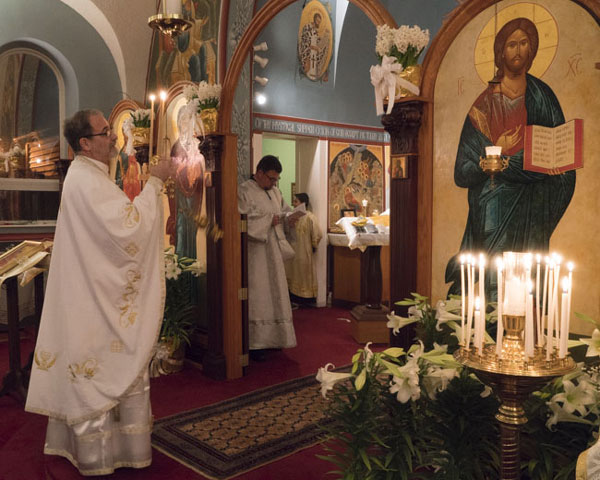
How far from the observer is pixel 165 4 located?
3.96 m

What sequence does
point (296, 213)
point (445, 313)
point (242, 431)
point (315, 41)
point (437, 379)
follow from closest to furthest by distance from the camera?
1. point (437, 379)
2. point (445, 313)
3. point (242, 431)
4. point (296, 213)
5. point (315, 41)

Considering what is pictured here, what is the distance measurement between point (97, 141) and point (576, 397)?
297cm

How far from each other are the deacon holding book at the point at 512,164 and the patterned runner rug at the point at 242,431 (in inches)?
64.5

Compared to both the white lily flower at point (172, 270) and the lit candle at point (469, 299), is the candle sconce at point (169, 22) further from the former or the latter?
the lit candle at point (469, 299)

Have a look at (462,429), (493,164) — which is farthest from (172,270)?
(462,429)

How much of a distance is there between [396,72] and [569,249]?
56.0 inches

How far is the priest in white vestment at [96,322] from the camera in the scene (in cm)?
343

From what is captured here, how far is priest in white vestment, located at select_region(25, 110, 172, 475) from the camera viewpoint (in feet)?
11.3

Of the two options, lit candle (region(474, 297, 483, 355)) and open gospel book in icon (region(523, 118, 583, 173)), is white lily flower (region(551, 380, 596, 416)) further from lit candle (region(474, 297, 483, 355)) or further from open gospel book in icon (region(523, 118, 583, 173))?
open gospel book in icon (region(523, 118, 583, 173))

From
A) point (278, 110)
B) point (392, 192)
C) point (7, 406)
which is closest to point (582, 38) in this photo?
point (392, 192)

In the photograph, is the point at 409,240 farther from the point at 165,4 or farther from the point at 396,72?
the point at 165,4

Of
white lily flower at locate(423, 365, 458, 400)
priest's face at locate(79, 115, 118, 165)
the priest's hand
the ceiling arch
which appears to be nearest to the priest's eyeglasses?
priest's face at locate(79, 115, 118, 165)

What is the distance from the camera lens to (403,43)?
3.45 m

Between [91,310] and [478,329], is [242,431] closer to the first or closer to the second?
[91,310]
